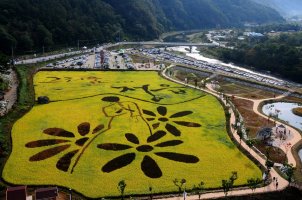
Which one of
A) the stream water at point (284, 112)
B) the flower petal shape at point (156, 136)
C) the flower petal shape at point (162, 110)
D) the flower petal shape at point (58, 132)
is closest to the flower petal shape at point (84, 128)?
the flower petal shape at point (58, 132)

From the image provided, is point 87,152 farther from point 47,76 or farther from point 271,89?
point 271,89

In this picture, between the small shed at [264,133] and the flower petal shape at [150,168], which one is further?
the small shed at [264,133]

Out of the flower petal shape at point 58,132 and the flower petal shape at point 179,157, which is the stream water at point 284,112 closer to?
the flower petal shape at point 179,157

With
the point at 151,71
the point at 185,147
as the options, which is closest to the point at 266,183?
the point at 185,147

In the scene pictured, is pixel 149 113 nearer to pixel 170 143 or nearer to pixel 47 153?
pixel 170 143

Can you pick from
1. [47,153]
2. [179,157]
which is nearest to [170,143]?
[179,157]

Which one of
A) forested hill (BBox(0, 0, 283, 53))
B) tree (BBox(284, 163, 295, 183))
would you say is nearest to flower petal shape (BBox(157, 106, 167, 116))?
tree (BBox(284, 163, 295, 183))
